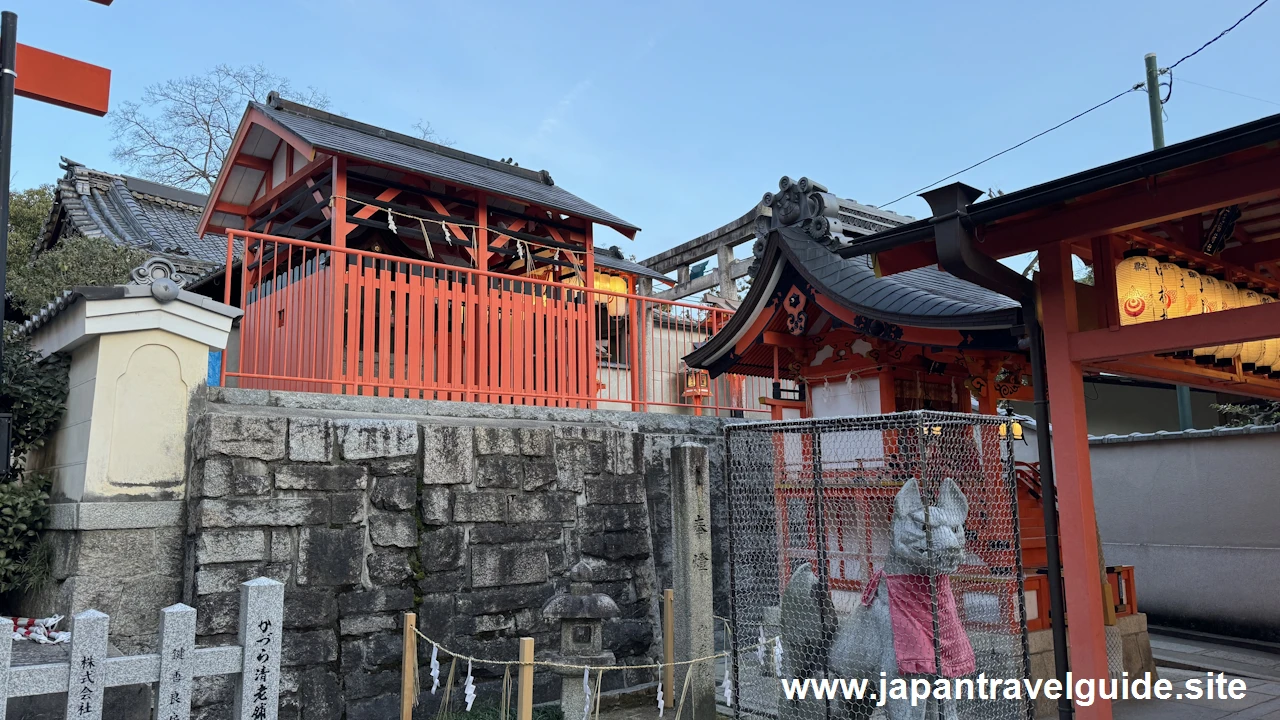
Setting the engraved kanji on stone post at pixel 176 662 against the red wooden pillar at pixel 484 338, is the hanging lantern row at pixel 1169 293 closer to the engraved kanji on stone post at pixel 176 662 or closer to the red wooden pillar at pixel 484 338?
the red wooden pillar at pixel 484 338

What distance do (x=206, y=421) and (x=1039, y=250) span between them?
5.78 meters

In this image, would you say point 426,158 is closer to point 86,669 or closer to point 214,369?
point 214,369

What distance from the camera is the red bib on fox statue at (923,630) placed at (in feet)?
15.1

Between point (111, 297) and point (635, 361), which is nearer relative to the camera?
point (111, 297)

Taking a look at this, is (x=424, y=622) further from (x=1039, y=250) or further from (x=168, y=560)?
(x=1039, y=250)

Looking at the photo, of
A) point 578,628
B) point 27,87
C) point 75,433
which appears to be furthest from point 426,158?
point 578,628

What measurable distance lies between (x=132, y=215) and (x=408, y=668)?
13.3 metres

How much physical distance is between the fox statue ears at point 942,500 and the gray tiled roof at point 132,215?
464 inches

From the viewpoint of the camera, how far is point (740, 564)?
647 centimetres

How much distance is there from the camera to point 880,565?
574 centimetres

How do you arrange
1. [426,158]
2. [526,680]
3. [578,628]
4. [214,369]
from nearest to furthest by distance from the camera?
[526,680], [578,628], [426,158], [214,369]

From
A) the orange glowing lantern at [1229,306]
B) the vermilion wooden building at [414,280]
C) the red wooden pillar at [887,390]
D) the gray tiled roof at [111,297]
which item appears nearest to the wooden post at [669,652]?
the vermilion wooden building at [414,280]

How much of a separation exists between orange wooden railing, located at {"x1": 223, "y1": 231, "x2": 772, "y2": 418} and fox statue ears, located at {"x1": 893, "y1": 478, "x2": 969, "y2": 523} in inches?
156

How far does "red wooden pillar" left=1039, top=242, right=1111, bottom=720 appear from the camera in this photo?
511cm
